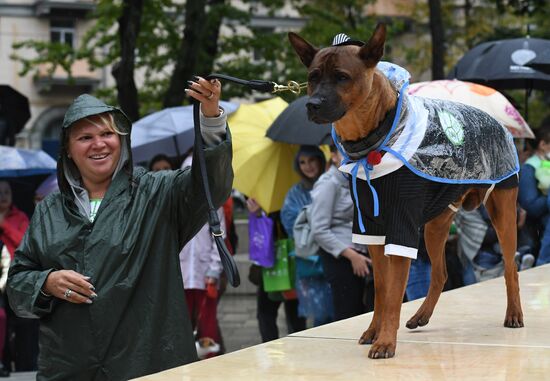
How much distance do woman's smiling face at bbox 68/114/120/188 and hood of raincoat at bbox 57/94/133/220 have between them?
0.11 ft

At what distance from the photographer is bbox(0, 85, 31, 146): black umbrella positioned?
13.7 m

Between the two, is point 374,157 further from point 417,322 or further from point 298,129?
point 298,129

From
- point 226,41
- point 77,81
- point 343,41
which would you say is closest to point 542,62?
point 343,41

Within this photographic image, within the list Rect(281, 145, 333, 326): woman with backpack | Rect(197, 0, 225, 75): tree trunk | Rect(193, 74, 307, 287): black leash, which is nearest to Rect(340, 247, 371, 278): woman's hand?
Rect(281, 145, 333, 326): woman with backpack

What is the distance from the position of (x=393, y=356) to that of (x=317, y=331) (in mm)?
748

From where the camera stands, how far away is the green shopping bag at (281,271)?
33.4ft

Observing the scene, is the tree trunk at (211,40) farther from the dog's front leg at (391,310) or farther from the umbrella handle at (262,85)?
the dog's front leg at (391,310)

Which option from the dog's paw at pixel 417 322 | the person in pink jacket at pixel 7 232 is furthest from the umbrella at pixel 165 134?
the dog's paw at pixel 417 322

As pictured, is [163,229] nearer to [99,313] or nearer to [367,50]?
[99,313]

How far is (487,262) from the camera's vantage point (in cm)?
935

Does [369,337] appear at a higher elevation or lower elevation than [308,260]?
higher

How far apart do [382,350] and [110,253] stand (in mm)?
1222

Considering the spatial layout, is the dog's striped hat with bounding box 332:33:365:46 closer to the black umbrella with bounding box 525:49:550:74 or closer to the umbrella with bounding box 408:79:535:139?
the umbrella with bounding box 408:79:535:139

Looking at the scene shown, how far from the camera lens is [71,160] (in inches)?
195
